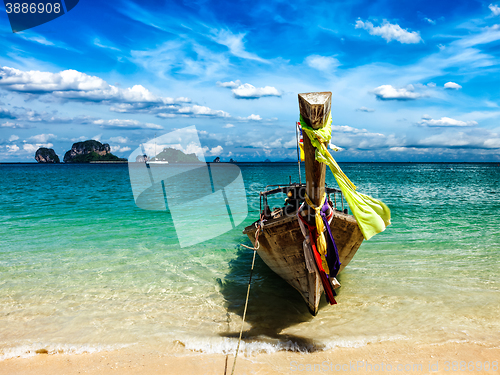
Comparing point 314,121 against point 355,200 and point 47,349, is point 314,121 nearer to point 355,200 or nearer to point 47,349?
point 355,200

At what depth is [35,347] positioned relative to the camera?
572cm

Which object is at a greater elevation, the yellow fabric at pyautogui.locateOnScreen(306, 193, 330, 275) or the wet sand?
the yellow fabric at pyautogui.locateOnScreen(306, 193, 330, 275)

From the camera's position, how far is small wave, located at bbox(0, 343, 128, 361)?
5.51 metres

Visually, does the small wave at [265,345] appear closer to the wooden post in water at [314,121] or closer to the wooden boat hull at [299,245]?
the wooden boat hull at [299,245]

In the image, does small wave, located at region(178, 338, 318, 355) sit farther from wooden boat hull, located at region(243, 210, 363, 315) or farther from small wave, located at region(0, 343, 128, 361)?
small wave, located at region(0, 343, 128, 361)

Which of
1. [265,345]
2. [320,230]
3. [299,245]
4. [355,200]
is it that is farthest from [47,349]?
[355,200]

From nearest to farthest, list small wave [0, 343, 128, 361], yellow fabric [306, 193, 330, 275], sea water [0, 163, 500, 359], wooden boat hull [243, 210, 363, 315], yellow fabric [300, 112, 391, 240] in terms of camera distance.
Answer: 1. yellow fabric [300, 112, 391, 240]
2. small wave [0, 343, 128, 361]
3. yellow fabric [306, 193, 330, 275]
4. sea water [0, 163, 500, 359]
5. wooden boat hull [243, 210, 363, 315]

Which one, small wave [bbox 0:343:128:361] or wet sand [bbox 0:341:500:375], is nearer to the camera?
wet sand [bbox 0:341:500:375]

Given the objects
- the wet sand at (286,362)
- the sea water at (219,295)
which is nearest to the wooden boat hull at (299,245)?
the sea water at (219,295)

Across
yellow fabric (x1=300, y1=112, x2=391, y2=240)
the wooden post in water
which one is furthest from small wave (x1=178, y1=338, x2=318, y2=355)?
the wooden post in water

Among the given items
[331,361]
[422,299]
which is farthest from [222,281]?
[422,299]

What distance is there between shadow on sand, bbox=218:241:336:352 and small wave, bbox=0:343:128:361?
2.52 metres

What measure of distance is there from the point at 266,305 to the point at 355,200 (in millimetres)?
3728

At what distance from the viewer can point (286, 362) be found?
523 cm
